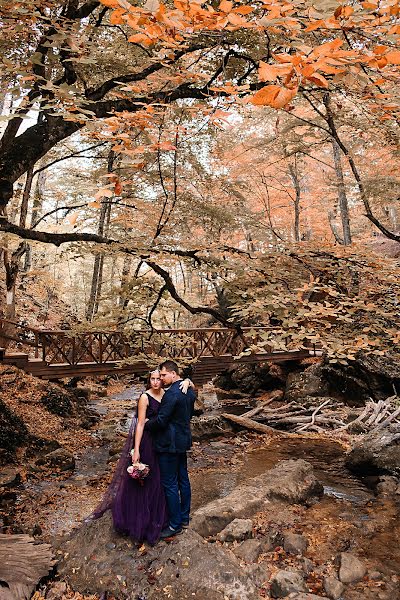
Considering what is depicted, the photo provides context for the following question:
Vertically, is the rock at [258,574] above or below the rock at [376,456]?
below

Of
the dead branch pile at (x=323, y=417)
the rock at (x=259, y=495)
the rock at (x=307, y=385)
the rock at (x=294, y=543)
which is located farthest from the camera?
the rock at (x=307, y=385)

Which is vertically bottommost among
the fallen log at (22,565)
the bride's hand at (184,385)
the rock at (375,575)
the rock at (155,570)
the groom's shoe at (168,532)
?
the rock at (375,575)

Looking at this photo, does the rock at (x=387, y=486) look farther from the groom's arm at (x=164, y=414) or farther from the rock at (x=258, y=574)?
the groom's arm at (x=164, y=414)

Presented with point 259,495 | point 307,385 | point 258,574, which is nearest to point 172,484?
point 258,574

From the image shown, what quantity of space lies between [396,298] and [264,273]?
5.21ft

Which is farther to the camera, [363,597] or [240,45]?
[240,45]

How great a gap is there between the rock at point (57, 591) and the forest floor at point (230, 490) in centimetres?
1

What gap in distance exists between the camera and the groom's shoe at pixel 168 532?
12.6ft

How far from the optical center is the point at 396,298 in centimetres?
466

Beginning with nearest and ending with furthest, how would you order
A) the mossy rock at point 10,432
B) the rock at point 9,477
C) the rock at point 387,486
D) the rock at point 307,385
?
1. the rock at point 387,486
2. the rock at point 9,477
3. the mossy rock at point 10,432
4. the rock at point 307,385

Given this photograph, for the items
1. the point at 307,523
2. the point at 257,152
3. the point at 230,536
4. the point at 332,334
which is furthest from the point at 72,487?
the point at 257,152

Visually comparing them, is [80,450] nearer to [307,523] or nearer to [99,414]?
[99,414]

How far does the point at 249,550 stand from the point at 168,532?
1.18 meters

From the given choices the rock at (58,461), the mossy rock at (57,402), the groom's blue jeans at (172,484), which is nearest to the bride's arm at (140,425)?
the groom's blue jeans at (172,484)
